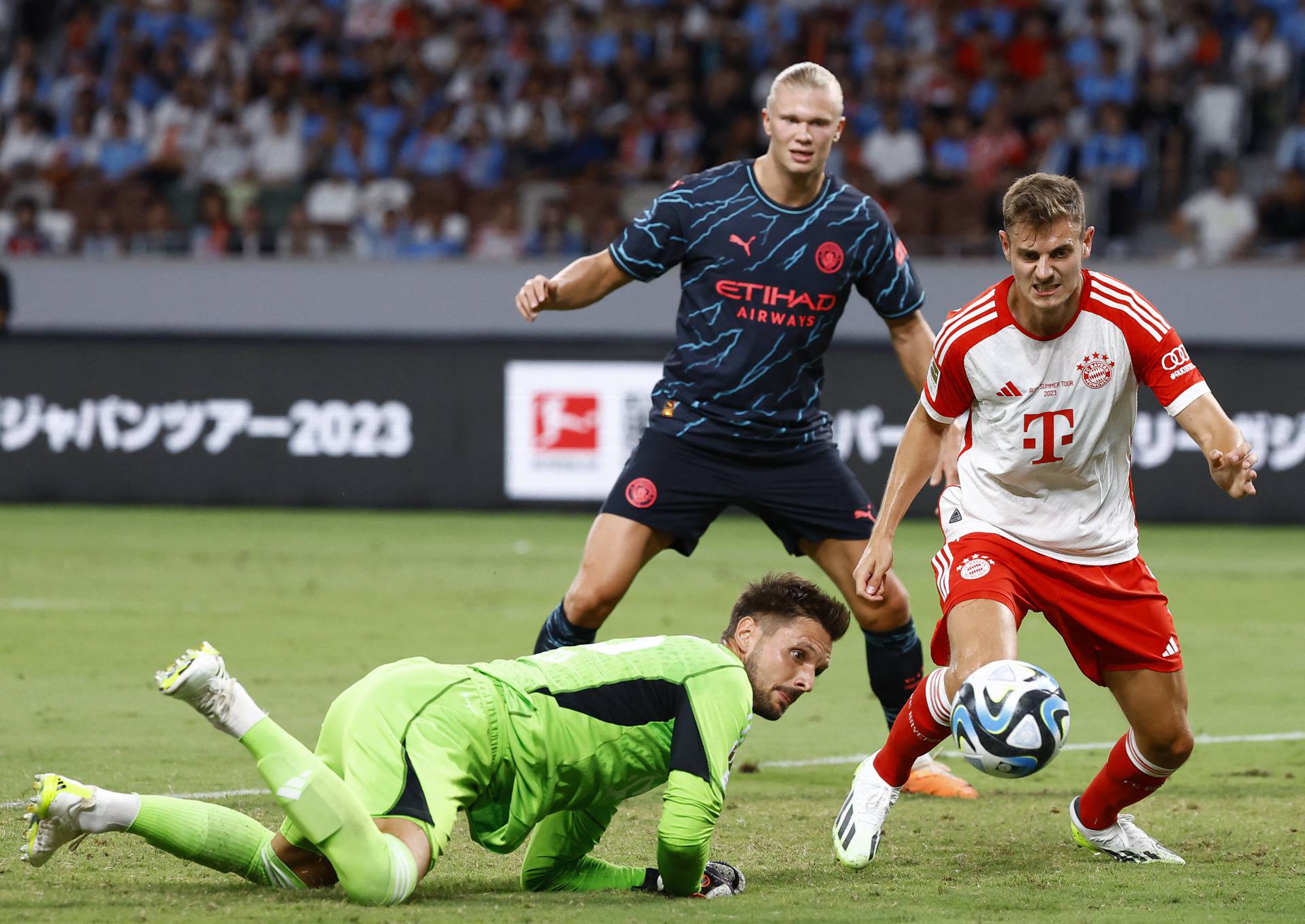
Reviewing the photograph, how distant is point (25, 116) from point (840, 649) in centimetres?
1316

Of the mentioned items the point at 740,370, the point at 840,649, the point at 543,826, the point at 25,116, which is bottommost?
the point at 840,649

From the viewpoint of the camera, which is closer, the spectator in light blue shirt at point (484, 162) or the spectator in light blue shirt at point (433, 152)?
the spectator in light blue shirt at point (484, 162)

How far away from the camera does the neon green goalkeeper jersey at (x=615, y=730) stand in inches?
173

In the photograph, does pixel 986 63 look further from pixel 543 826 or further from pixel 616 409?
pixel 543 826

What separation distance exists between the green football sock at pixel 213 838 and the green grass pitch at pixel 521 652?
8 centimetres

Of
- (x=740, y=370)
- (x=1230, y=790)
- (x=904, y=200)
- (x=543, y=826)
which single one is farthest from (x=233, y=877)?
Result: (x=904, y=200)

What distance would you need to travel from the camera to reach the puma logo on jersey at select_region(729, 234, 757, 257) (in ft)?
20.0

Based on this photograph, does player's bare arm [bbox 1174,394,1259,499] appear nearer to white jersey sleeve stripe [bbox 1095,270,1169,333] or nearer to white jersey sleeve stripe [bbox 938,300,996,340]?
white jersey sleeve stripe [bbox 1095,270,1169,333]

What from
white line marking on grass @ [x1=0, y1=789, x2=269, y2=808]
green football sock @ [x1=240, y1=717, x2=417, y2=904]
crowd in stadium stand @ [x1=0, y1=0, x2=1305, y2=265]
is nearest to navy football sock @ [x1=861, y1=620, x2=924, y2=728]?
white line marking on grass @ [x1=0, y1=789, x2=269, y2=808]

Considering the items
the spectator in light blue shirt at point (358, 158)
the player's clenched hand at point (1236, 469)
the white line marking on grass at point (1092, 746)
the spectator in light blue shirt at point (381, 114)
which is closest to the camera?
the player's clenched hand at point (1236, 469)

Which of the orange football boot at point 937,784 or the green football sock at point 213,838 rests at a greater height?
the green football sock at point 213,838

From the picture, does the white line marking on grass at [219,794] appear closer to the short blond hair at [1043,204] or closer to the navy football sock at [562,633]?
the navy football sock at [562,633]

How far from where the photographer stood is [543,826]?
4.65 metres

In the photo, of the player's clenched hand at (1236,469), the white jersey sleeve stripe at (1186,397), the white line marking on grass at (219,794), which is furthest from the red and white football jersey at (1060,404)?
the white line marking on grass at (219,794)
